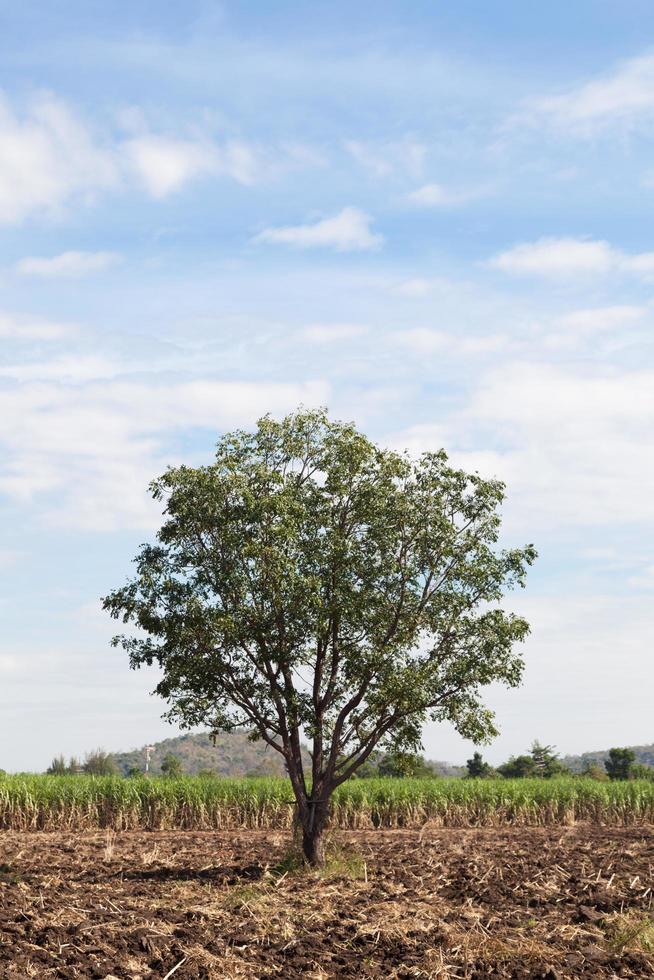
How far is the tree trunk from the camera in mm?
20703

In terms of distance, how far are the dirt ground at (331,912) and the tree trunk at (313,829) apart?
1.32 ft

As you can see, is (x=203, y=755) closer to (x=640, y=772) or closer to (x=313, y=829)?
(x=640, y=772)

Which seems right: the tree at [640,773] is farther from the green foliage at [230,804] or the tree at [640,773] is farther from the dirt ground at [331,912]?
the dirt ground at [331,912]

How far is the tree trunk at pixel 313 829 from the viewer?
67.9 ft

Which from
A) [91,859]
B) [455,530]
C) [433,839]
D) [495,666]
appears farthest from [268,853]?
A: [455,530]

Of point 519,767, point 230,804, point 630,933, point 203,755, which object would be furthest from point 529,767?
point 203,755

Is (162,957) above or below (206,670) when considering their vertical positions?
below

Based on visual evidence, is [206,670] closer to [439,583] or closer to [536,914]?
[439,583]

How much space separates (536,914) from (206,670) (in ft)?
24.3

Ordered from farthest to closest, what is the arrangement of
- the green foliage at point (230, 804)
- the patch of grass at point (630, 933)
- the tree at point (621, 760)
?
the tree at point (621, 760), the green foliage at point (230, 804), the patch of grass at point (630, 933)

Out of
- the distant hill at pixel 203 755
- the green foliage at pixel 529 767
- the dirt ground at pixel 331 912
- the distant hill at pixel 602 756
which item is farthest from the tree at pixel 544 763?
the distant hill at pixel 602 756

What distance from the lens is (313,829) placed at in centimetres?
2086

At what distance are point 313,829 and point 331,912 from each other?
5192 mm

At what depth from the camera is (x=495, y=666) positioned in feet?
67.5
